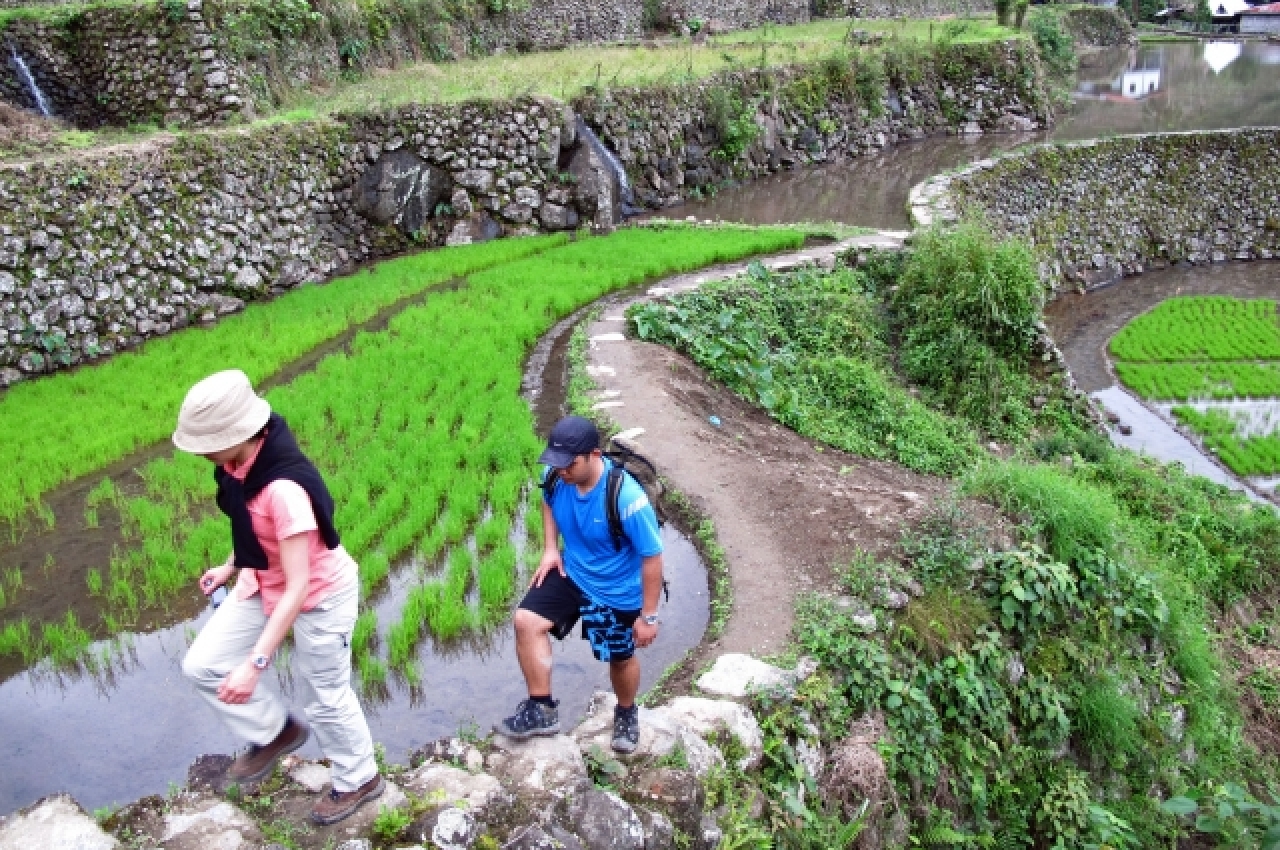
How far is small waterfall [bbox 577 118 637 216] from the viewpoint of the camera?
17.0 metres

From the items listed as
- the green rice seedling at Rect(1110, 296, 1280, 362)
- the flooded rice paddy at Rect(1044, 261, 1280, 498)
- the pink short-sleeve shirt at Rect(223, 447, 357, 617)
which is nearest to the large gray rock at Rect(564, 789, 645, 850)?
the pink short-sleeve shirt at Rect(223, 447, 357, 617)

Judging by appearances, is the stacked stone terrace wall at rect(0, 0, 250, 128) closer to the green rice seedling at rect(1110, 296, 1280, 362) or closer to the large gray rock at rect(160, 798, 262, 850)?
the large gray rock at rect(160, 798, 262, 850)

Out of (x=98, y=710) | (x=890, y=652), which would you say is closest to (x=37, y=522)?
(x=98, y=710)

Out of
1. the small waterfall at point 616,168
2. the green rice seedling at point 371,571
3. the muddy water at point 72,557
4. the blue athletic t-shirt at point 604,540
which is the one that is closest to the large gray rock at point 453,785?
the blue athletic t-shirt at point 604,540

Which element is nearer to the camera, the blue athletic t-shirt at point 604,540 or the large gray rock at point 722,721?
the blue athletic t-shirt at point 604,540

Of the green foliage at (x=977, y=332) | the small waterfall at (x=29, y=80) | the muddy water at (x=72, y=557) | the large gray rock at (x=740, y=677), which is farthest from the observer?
the small waterfall at (x=29, y=80)

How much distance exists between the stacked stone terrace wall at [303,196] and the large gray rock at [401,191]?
0.07ft

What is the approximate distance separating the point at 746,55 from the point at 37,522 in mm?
21484

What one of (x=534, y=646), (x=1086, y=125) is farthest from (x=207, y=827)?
(x=1086, y=125)

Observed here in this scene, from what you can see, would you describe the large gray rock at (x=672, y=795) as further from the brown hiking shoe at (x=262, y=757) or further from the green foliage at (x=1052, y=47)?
the green foliage at (x=1052, y=47)

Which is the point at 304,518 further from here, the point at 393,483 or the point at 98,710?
the point at 393,483

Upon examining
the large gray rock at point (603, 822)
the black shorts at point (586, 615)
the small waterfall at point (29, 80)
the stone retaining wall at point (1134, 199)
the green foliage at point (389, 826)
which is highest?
the small waterfall at point (29, 80)

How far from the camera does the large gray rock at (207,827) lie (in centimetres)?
361

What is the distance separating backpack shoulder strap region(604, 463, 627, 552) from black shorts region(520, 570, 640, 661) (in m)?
0.39
